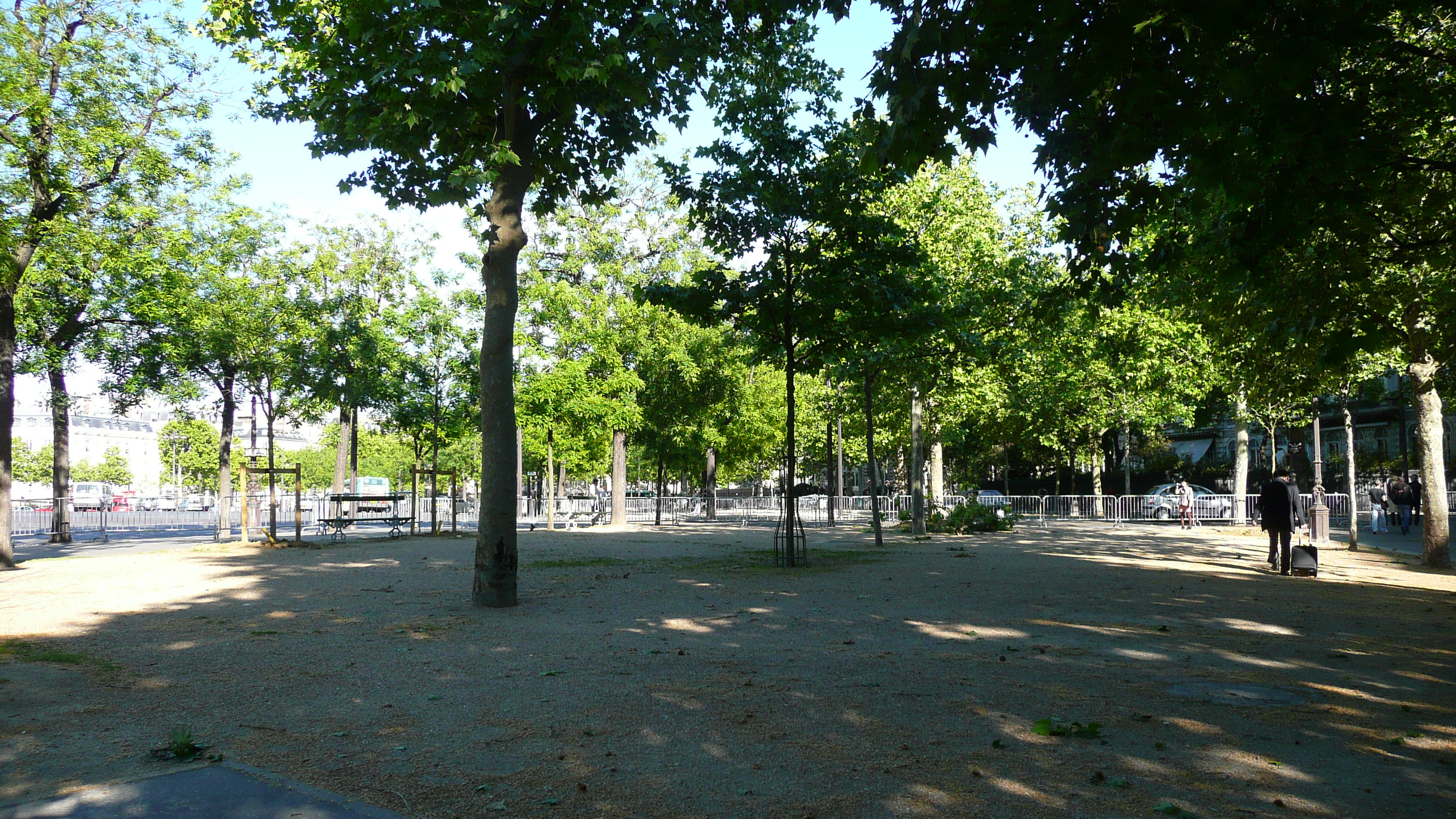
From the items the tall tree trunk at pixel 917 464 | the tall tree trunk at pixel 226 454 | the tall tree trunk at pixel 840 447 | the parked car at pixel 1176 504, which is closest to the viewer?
the tall tree trunk at pixel 226 454

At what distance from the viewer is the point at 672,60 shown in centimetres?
1158

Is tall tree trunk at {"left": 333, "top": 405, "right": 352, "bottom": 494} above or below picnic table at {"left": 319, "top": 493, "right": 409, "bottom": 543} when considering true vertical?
above

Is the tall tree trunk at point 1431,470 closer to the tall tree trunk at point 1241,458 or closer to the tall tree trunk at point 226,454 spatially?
the tall tree trunk at point 1241,458

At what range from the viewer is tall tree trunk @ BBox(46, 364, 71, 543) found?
25625 millimetres

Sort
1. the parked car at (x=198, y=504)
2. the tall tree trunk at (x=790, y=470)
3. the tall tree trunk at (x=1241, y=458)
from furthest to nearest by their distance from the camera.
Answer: the parked car at (x=198, y=504), the tall tree trunk at (x=1241, y=458), the tall tree trunk at (x=790, y=470)

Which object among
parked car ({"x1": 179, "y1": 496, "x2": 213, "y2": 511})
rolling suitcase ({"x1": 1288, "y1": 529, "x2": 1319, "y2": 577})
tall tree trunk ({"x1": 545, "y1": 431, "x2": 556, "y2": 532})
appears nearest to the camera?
rolling suitcase ({"x1": 1288, "y1": 529, "x2": 1319, "y2": 577})

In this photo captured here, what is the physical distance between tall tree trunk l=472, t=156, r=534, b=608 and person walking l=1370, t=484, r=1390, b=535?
29.5 metres

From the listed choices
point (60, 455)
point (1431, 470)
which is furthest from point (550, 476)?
point (1431, 470)

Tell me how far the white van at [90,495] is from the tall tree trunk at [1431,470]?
199ft

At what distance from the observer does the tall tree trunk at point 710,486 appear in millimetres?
42656

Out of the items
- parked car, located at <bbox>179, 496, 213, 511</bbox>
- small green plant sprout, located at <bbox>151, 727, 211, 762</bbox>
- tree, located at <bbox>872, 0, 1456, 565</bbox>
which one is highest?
tree, located at <bbox>872, 0, 1456, 565</bbox>

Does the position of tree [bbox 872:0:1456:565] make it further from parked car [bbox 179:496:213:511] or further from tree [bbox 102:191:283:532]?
parked car [bbox 179:496:213:511]

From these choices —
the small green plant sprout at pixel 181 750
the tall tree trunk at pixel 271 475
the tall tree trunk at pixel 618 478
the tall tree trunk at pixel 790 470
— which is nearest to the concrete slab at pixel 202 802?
the small green plant sprout at pixel 181 750

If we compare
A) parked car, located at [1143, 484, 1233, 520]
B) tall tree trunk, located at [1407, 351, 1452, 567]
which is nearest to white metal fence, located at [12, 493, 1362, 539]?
parked car, located at [1143, 484, 1233, 520]
